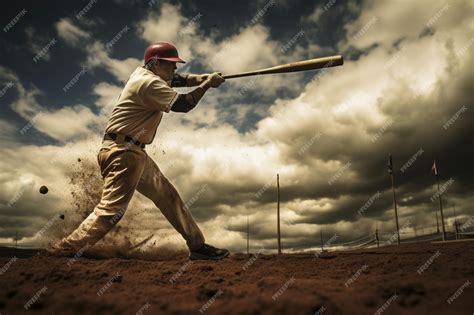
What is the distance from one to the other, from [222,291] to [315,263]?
2286 mm

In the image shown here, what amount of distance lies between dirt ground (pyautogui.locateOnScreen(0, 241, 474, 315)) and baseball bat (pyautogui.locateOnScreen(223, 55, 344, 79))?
2913 mm

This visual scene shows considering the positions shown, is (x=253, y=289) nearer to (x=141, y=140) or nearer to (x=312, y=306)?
(x=312, y=306)

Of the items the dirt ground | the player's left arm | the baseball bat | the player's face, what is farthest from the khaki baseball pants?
the baseball bat

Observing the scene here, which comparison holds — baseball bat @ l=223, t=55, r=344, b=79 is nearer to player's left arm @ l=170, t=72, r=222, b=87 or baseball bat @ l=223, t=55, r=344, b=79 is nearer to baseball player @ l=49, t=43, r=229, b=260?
player's left arm @ l=170, t=72, r=222, b=87

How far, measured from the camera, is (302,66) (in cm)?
574

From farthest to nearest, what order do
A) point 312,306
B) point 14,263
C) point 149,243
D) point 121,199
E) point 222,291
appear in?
point 149,243, point 121,199, point 14,263, point 222,291, point 312,306

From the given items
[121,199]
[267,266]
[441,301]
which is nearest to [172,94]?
[121,199]

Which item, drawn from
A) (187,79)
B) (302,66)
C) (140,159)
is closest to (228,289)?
(140,159)

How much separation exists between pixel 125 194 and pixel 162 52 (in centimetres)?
201

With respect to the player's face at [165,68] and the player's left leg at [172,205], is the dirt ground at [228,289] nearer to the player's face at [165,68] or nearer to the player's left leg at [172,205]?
the player's left leg at [172,205]

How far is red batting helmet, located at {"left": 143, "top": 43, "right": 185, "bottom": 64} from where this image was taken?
196 inches

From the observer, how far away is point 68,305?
2.34 meters

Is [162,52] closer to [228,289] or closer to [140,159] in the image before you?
[140,159]

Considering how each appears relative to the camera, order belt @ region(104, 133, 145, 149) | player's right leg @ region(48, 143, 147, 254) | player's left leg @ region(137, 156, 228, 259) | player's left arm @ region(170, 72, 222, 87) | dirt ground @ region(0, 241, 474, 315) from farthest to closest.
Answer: player's left arm @ region(170, 72, 222, 87)
player's left leg @ region(137, 156, 228, 259)
belt @ region(104, 133, 145, 149)
player's right leg @ region(48, 143, 147, 254)
dirt ground @ region(0, 241, 474, 315)
